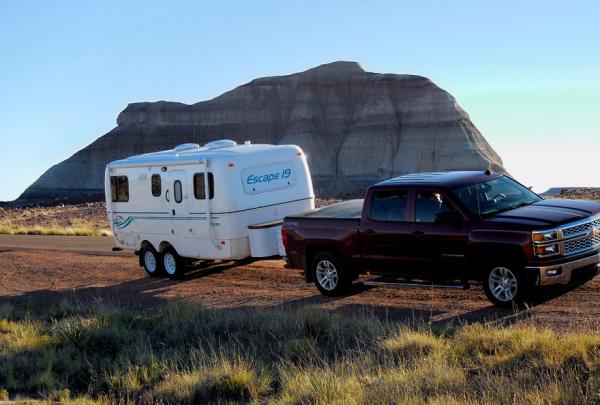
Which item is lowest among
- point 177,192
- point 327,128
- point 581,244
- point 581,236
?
point 581,244

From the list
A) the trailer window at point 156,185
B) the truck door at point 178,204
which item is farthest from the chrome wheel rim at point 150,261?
the trailer window at point 156,185

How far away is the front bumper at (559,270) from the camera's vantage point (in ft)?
35.2

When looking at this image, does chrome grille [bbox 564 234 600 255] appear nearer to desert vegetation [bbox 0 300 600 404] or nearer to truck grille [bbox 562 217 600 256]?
truck grille [bbox 562 217 600 256]

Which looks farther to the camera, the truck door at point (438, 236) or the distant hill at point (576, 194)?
the distant hill at point (576, 194)

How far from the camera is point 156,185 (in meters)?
17.4

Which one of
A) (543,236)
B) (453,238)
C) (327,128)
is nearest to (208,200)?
(453,238)

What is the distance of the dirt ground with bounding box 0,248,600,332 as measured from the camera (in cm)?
1109

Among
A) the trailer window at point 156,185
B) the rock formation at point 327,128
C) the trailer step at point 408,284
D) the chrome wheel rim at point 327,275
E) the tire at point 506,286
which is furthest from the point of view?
the rock formation at point 327,128

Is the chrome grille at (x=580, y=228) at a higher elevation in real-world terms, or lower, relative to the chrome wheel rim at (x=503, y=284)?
higher

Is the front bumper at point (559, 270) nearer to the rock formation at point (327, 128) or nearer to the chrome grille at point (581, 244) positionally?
the chrome grille at point (581, 244)

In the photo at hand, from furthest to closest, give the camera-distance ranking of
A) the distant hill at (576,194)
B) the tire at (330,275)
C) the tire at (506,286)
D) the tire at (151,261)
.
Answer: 1. the distant hill at (576,194)
2. the tire at (151,261)
3. the tire at (330,275)
4. the tire at (506,286)

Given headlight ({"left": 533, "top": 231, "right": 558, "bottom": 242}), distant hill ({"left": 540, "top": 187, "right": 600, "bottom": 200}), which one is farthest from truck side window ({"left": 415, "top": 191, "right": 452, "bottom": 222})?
distant hill ({"left": 540, "top": 187, "right": 600, "bottom": 200})

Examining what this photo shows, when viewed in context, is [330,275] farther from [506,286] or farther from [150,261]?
[150,261]

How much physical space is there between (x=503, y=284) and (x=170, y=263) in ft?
28.3
